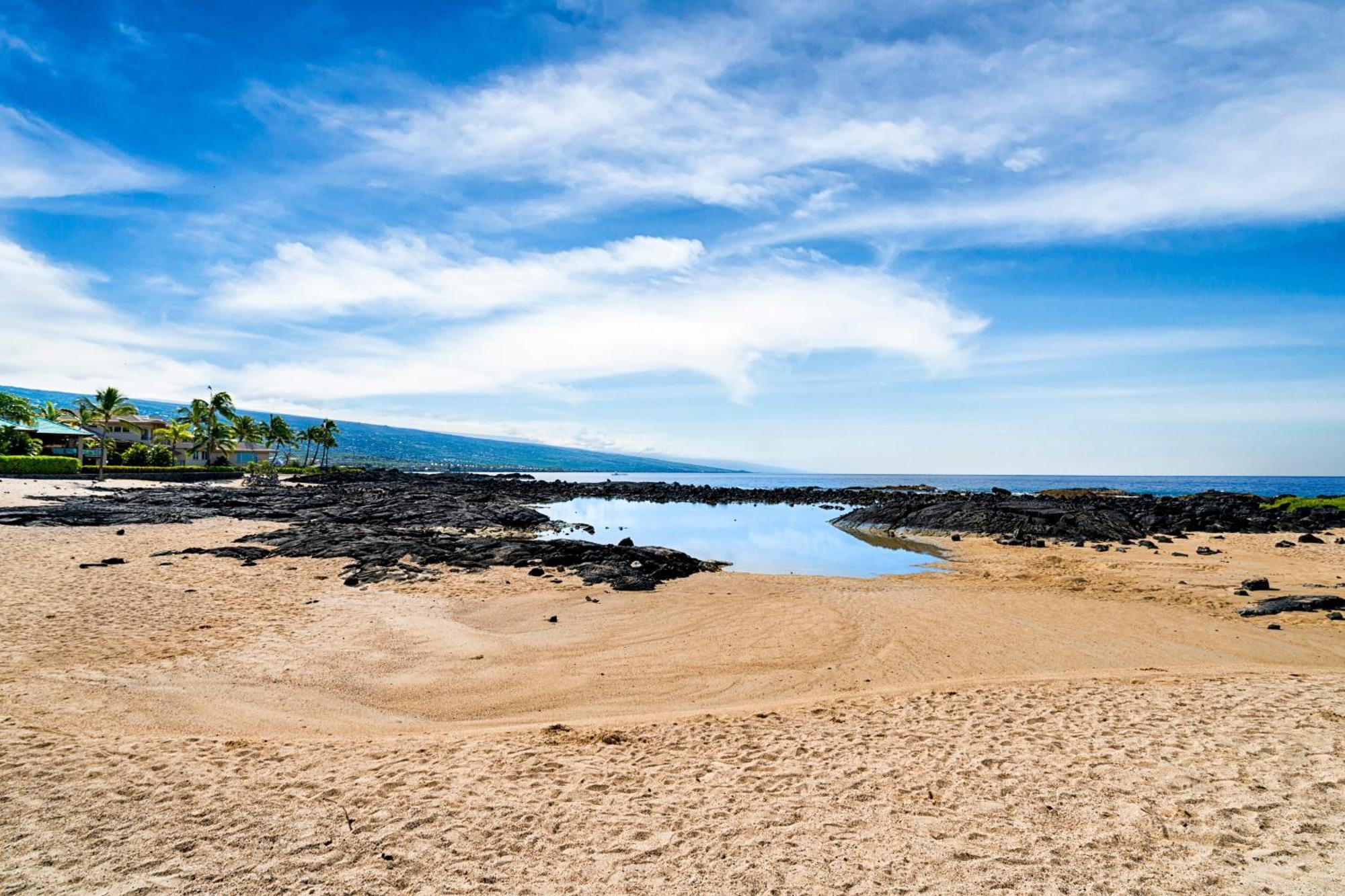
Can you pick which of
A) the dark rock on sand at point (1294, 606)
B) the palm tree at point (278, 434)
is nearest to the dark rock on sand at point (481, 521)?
the dark rock on sand at point (1294, 606)

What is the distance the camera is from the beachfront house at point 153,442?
296 feet

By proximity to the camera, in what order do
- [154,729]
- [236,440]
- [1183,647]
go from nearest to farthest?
[154,729] < [1183,647] < [236,440]

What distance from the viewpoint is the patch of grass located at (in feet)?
149

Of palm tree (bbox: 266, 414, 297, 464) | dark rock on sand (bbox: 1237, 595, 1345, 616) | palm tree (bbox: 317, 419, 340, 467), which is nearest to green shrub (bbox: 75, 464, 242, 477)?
palm tree (bbox: 317, 419, 340, 467)

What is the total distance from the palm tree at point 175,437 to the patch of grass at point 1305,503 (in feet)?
395

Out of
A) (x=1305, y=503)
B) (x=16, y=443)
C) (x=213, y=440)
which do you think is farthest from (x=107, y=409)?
(x=1305, y=503)

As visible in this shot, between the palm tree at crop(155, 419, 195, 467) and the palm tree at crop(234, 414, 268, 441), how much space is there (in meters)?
9.45

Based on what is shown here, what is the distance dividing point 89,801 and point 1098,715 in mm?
12358

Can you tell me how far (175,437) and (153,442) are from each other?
Result: 375cm

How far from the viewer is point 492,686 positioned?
37.6ft

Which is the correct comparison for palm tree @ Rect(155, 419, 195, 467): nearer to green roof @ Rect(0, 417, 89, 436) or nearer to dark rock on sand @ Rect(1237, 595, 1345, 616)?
green roof @ Rect(0, 417, 89, 436)

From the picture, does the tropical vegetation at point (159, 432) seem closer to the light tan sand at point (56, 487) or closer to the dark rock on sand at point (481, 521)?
the light tan sand at point (56, 487)

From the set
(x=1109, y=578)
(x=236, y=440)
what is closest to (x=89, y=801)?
(x=1109, y=578)

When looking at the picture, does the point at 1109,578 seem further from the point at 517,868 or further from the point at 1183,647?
the point at 517,868
